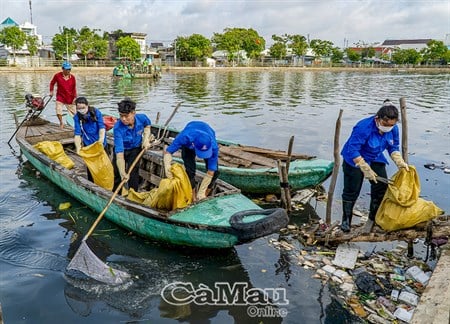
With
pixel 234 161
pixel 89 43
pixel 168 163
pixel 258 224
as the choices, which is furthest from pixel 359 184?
pixel 89 43

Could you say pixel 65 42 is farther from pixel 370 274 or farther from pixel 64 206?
pixel 370 274

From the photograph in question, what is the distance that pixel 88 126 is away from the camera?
794 cm

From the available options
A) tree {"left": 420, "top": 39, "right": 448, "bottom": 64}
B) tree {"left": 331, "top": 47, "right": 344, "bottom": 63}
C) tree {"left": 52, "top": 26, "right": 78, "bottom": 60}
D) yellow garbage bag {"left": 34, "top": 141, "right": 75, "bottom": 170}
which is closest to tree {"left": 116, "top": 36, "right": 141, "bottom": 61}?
tree {"left": 52, "top": 26, "right": 78, "bottom": 60}

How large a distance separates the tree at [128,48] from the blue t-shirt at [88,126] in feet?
193

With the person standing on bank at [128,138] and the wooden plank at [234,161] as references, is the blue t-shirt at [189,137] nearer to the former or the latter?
the person standing on bank at [128,138]

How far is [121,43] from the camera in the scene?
62.8 m

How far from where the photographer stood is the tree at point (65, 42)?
5709 centimetres

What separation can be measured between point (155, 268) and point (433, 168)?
30.0 ft

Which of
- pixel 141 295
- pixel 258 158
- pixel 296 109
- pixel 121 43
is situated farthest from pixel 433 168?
pixel 121 43

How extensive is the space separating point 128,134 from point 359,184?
12.9ft

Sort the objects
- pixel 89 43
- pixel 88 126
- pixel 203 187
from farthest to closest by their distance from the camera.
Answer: pixel 89 43 → pixel 88 126 → pixel 203 187

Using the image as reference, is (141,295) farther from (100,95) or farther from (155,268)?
(100,95)

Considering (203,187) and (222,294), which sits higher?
(203,187)

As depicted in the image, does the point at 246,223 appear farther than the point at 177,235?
No
